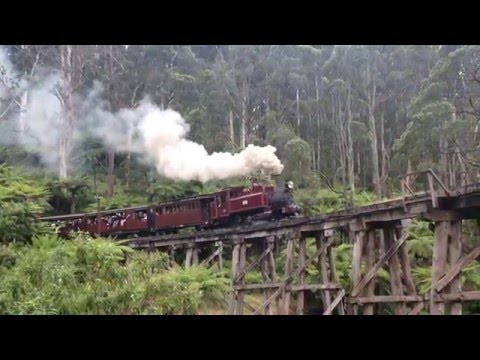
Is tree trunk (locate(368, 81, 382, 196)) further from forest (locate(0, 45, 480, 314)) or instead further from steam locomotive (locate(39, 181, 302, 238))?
steam locomotive (locate(39, 181, 302, 238))

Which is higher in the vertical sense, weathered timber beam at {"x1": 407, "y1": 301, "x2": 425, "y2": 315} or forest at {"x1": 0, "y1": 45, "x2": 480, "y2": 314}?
forest at {"x1": 0, "y1": 45, "x2": 480, "y2": 314}

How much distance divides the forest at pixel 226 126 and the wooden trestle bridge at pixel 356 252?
22 centimetres

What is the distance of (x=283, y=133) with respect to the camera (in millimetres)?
7129

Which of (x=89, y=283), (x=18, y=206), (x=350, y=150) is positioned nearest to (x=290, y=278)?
(x=350, y=150)

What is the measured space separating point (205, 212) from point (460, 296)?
3383 millimetres

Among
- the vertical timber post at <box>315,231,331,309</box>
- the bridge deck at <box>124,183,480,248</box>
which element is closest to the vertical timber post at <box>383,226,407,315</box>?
the bridge deck at <box>124,183,480,248</box>

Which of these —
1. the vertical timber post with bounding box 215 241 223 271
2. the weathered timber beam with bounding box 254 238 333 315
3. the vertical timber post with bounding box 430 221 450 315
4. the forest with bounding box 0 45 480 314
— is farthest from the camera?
the vertical timber post with bounding box 215 241 223 271

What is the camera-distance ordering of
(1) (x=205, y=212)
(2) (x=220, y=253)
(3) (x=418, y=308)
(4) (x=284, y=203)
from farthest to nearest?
(1) (x=205, y=212)
(2) (x=220, y=253)
(4) (x=284, y=203)
(3) (x=418, y=308)

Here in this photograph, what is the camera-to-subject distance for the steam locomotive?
7375mm

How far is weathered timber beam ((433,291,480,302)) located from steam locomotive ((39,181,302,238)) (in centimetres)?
212

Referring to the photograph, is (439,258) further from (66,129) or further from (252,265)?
(66,129)

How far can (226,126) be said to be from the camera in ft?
23.1

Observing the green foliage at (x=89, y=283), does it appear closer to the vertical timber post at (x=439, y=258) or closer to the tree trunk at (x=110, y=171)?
the tree trunk at (x=110, y=171)
